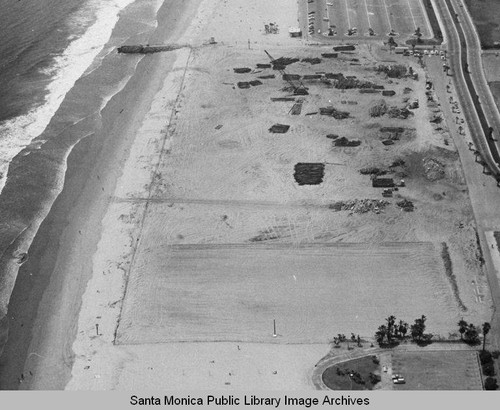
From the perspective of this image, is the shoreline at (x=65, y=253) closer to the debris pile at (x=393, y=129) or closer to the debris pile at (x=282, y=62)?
the debris pile at (x=282, y=62)

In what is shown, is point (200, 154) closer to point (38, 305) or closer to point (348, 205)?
point (348, 205)

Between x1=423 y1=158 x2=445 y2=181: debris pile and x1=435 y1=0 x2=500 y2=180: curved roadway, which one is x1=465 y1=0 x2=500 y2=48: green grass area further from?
x1=423 y1=158 x2=445 y2=181: debris pile

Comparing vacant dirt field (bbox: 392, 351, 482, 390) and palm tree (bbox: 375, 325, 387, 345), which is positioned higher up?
palm tree (bbox: 375, 325, 387, 345)

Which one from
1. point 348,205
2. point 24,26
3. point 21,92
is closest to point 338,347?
point 348,205

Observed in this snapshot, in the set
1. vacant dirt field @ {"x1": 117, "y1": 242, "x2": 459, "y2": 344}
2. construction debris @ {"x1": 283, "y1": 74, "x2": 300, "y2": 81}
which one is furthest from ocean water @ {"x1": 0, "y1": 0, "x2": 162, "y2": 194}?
construction debris @ {"x1": 283, "y1": 74, "x2": 300, "y2": 81}

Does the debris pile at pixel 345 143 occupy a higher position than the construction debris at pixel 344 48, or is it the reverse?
the debris pile at pixel 345 143

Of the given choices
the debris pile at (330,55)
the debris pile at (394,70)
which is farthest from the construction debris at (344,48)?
the debris pile at (394,70)

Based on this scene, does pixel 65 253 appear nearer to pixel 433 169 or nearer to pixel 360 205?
pixel 360 205
